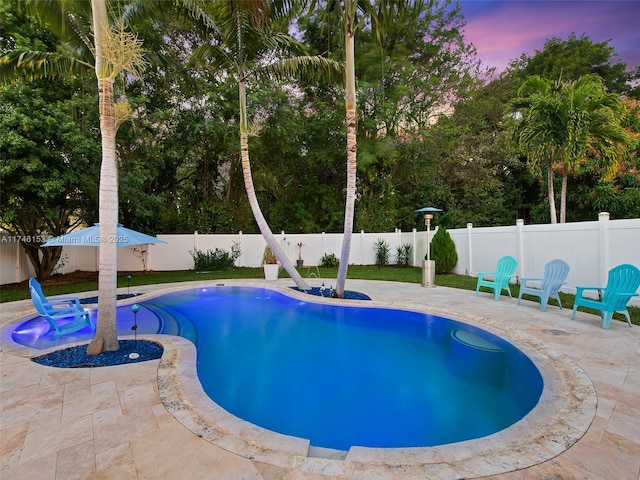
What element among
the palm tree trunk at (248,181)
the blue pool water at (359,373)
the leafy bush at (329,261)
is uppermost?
the palm tree trunk at (248,181)

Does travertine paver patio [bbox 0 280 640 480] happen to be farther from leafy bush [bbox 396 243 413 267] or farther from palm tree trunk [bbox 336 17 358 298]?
leafy bush [bbox 396 243 413 267]

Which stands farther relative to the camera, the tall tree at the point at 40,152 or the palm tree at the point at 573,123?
the palm tree at the point at 573,123

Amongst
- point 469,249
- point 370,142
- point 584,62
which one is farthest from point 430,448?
point 584,62

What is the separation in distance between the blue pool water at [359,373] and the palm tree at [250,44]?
2.93 m

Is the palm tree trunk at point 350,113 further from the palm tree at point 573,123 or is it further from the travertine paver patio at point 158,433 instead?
the palm tree at point 573,123

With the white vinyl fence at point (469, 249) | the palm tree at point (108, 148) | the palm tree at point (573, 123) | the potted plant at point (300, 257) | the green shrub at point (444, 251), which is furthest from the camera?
the potted plant at point (300, 257)

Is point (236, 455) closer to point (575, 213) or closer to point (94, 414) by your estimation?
point (94, 414)

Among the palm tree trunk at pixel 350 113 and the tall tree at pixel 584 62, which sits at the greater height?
the tall tree at pixel 584 62

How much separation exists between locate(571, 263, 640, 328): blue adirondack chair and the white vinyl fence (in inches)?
50.0

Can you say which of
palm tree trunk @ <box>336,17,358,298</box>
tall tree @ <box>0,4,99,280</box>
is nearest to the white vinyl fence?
tall tree @ <box>0,4,99,280</box>

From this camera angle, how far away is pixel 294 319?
7.12 meters

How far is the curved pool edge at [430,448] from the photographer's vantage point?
7.12 ft

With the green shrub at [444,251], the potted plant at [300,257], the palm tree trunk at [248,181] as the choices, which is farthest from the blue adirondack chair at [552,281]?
the potted plant at [300,257]

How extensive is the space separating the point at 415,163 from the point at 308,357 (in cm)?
1460
